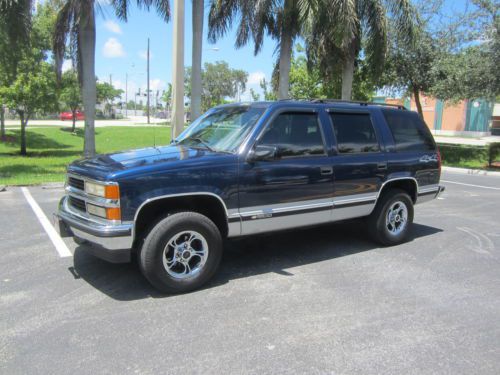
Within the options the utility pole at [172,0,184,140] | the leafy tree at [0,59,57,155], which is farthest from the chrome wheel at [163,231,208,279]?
the leafy tree at [0,59,57,155]

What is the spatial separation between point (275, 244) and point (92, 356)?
3274mm

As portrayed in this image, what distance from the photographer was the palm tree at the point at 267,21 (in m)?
14.7

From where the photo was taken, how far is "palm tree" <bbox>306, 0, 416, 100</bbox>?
47.4 ft

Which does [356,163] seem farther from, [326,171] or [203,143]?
[203,143]

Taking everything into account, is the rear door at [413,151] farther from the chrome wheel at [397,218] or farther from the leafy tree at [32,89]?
the leafy tree at [32,89]

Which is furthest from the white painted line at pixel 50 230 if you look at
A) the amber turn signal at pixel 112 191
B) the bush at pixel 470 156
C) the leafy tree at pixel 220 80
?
the leafy tree at pixel 220 80

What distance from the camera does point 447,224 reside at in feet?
24.3

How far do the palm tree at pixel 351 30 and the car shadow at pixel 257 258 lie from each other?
962cm

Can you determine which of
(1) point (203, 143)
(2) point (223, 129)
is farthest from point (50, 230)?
(2) point (223, 129)

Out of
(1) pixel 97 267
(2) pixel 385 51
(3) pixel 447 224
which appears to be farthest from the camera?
(2) pixel 385 51

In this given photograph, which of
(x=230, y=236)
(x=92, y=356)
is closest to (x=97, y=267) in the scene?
(x=230, y=236)

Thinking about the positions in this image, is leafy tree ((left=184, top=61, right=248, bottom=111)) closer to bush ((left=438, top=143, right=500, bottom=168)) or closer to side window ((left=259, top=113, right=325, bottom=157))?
bush ((left=438, top=143, right=500, bottom=168))

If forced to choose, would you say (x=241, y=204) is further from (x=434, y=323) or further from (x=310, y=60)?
(x=310, y=60)

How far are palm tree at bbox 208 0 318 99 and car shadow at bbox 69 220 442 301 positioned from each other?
954 cm
